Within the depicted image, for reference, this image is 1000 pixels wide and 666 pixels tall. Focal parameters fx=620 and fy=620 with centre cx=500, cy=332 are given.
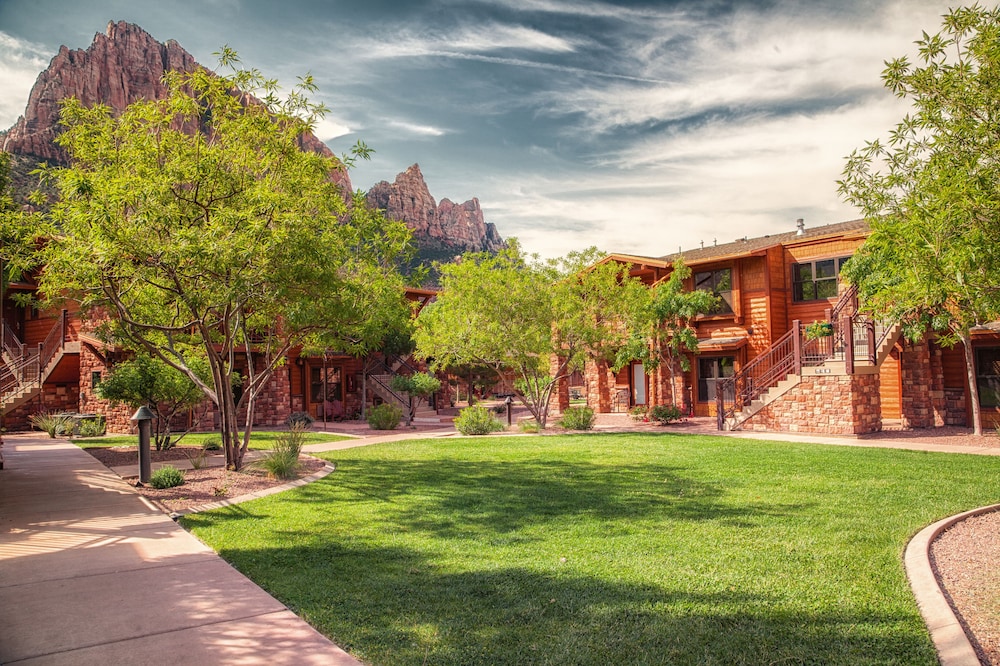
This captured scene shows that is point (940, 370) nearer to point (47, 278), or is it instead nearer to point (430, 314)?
point (430, 314)

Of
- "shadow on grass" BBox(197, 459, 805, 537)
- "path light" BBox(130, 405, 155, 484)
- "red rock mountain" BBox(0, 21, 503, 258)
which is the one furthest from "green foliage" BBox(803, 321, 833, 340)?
"red rock mountain" BBox(0, 21, 503, 258)

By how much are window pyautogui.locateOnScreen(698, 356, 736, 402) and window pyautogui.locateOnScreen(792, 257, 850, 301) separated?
12.2ft

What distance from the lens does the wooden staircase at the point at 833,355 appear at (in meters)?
17.8

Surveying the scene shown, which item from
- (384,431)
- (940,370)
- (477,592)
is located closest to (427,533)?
(477,592)

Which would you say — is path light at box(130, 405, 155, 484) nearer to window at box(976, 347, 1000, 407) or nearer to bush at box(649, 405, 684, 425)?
bush at box(649, 405, 684, 425)

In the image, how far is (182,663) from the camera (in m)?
3.96

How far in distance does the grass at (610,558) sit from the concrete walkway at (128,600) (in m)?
0.29

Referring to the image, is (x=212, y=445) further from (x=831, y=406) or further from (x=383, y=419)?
(x=831, y=406)

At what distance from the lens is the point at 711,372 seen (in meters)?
26.2

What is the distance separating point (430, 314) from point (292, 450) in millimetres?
10516

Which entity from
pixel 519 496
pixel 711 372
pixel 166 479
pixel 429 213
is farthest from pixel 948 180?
pixel 429 213

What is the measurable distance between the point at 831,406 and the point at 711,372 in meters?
8.27

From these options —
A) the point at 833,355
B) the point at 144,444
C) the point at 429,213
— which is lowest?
the point at 144,444

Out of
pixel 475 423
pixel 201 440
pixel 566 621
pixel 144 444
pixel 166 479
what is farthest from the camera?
pixel 475 423
